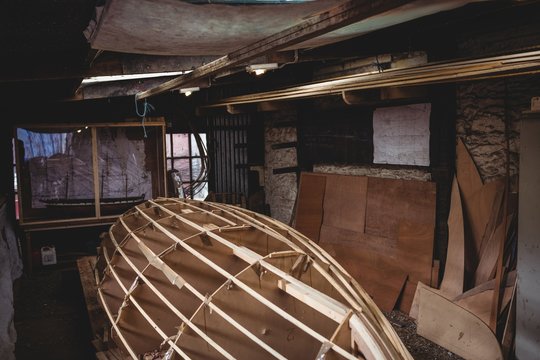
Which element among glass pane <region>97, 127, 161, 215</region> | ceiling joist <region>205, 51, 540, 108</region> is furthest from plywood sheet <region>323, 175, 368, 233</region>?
glass pane <region>97, 127, 161, 215</region>

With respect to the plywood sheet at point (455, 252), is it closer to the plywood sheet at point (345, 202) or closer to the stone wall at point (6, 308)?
the plywood sheet at point (345, 202)

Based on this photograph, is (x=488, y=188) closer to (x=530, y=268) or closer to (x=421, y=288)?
(x=530, y=268)

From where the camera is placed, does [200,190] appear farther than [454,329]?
Yes

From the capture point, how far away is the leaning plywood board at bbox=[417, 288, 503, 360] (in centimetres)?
344

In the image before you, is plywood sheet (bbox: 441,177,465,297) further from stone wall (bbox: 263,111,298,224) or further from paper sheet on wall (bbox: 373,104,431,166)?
stone wall (bbox: 263,111,298,224)

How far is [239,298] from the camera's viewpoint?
2.50 meters

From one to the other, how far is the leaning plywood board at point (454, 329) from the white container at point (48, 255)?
16.9ft

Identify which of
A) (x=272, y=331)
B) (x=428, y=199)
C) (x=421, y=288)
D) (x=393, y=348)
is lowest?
(x=421, y=288)

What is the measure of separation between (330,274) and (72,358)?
2847 mm

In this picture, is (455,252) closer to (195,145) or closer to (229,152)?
(229,152)

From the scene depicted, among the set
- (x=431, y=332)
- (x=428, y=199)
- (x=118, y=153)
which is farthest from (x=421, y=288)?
(x=118, y=153)

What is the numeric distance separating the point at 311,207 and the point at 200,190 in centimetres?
301

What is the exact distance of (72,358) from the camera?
3.87 meters

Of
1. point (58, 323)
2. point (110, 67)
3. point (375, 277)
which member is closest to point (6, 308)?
point (58, 323)
